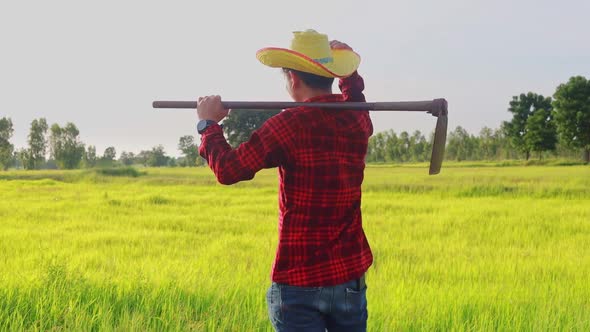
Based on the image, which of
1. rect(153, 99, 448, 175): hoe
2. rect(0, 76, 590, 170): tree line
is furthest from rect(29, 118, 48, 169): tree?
rect(153, 99, 448, 175): hoe

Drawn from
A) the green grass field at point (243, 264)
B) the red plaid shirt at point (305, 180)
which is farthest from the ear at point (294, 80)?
the green grass field at point (243, 264)

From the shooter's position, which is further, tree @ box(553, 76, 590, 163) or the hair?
tree @ box(553, 76, 590, 163)

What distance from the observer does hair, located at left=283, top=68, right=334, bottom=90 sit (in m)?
2.49

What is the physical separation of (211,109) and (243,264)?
3862 millimetres

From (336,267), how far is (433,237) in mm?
6918

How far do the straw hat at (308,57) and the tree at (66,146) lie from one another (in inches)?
1676

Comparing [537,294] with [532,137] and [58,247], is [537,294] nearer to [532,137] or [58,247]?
[58,247]

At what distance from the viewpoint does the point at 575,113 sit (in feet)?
196

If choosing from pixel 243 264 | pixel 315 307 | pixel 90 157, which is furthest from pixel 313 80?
pixel 90 157

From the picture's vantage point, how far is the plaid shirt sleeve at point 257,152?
2400mm

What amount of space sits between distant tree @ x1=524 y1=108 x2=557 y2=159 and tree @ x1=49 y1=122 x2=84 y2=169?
169ft

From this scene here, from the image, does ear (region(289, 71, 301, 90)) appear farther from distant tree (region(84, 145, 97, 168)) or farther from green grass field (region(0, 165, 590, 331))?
distant tree (region(84, 145, 97, 168))

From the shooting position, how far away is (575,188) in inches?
667

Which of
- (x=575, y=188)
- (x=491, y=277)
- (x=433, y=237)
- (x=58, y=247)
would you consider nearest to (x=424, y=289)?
(x=491, y=277)
